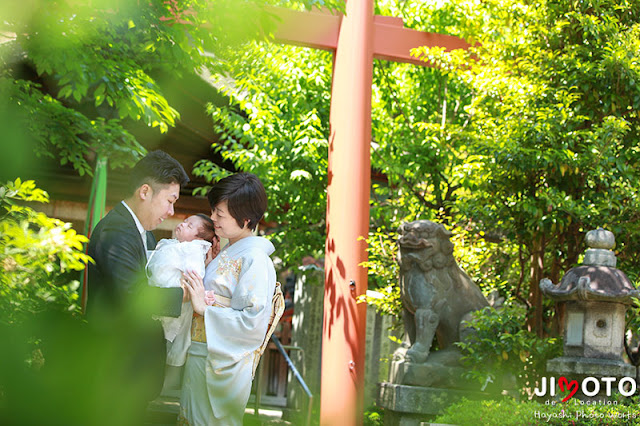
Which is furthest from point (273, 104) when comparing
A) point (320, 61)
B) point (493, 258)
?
point (493, 258)

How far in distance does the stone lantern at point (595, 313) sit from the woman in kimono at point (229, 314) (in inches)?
114

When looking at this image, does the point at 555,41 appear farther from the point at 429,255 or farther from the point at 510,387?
the point at 510,387

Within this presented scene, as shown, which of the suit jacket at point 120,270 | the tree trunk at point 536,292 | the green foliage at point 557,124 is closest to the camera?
the suit jacket at point 120,270

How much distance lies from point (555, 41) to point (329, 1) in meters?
3.10

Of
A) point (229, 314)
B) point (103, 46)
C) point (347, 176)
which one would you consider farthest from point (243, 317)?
point (347, 176)

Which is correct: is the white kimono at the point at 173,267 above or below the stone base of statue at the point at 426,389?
above

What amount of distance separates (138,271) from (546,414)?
3033 millimetres

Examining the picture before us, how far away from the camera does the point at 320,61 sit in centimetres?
849

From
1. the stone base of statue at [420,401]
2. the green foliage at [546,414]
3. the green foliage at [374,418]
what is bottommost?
the green foliage at [374,418]

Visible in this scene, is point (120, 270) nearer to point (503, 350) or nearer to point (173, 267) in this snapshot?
point (173, 267)

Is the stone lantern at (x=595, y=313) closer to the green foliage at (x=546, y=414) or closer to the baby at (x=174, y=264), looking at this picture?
the green foliage at (x=546, y=414)

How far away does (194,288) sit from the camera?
2523 mm

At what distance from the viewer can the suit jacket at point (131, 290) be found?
2.09 m

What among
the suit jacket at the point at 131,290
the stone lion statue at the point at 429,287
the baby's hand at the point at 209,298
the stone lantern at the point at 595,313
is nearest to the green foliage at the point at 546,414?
the stone lantern at the point at 595,313
